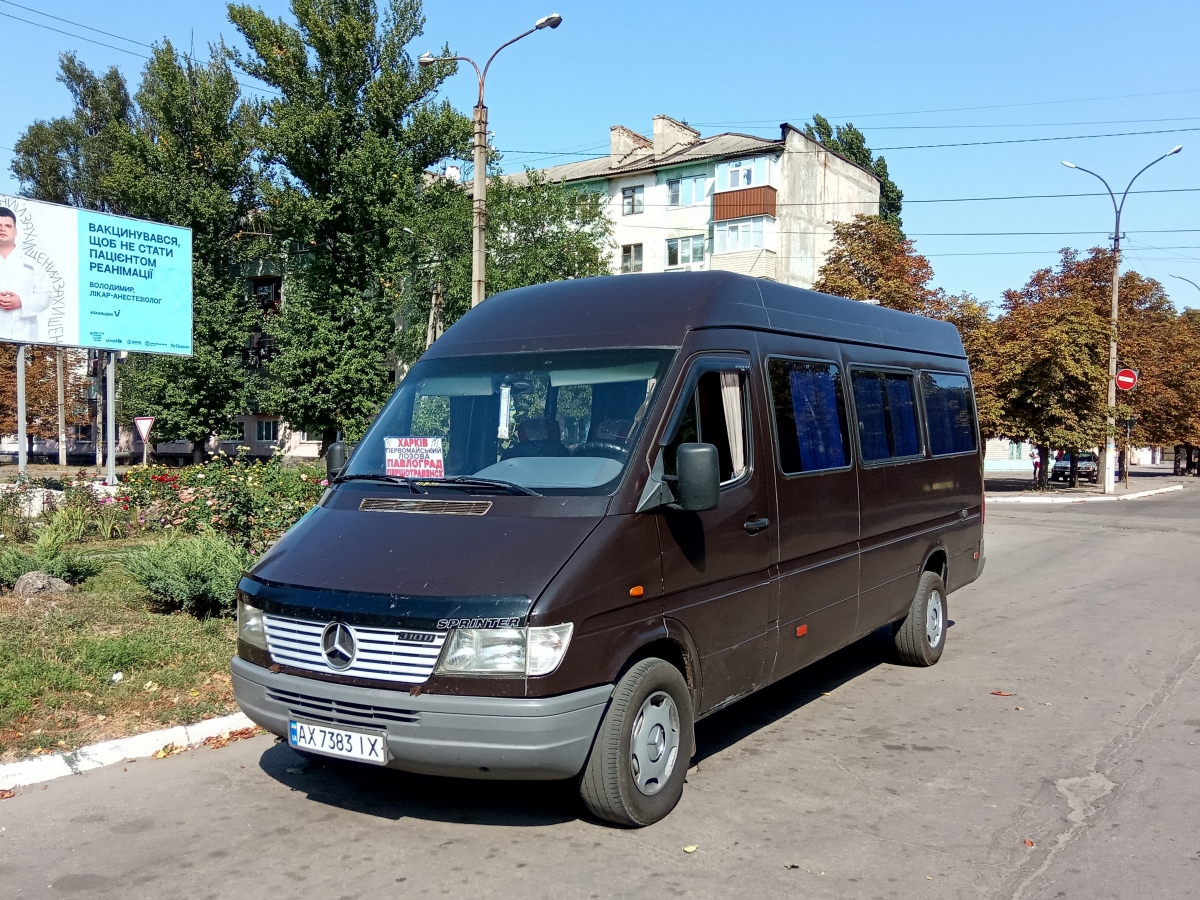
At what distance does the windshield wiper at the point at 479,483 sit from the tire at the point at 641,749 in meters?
0.97

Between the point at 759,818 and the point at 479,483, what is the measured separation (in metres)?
2.08

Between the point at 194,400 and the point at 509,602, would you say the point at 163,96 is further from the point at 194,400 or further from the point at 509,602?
the point at 509,602

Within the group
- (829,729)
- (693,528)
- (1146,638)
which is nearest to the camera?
(693,528)

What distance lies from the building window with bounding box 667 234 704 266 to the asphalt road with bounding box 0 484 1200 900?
128 feet

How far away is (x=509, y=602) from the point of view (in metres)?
4.05

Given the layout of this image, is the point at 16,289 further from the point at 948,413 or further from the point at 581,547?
the point at 581,547

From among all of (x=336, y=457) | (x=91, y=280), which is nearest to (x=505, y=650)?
(x=336, y=457)

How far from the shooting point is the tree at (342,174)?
39.9m

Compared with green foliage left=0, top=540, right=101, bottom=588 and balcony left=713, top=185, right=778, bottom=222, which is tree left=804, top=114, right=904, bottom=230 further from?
green foliage left=0, top=540, right=101, bottom=588

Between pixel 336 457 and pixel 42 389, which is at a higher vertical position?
pixel 42 389

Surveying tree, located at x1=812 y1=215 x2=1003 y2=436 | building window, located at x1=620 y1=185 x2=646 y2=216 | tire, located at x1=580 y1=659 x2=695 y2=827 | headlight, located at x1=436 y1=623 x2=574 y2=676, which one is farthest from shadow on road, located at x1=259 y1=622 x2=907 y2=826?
building window, located at x1=620 y1=185 x2=646 y2=216

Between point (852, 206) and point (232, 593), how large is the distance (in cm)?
4612

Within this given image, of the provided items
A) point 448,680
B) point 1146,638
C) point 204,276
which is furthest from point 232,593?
point 204,276

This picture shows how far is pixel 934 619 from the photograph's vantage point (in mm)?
8195
